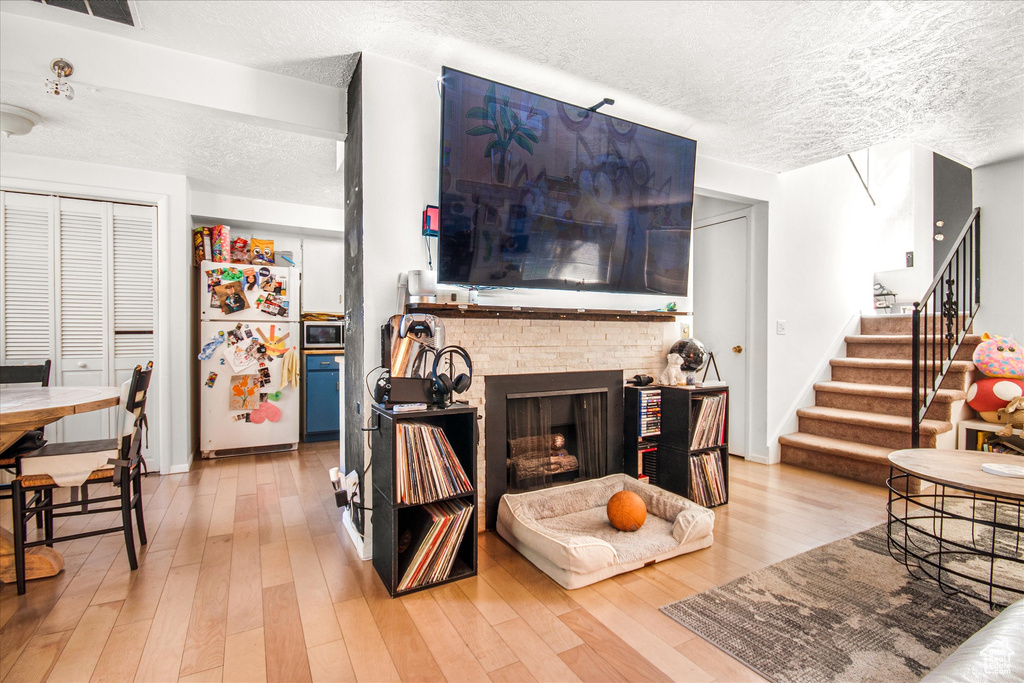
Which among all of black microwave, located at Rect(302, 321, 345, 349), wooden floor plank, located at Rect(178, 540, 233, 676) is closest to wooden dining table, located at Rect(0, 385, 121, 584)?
wooden floor plank, located at Rect(178, 540, 233, 676)

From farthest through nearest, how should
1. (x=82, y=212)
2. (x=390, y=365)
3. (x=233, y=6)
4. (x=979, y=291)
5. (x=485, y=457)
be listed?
(x=979, y=291) → (x=82, y=212) → (x=485, y=457) → (x=390, y=365) → (x=233, y=6)

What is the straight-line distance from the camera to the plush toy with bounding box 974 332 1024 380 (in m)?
3.34

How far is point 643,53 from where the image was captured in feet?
7.82

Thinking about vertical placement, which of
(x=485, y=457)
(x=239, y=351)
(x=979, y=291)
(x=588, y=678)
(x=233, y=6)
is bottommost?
(x=588, y=678)

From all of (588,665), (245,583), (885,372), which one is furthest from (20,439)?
(885,372)

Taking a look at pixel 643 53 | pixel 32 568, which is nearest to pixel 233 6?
pixel 643 53

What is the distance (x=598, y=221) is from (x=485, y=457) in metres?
1.47

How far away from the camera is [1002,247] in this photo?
13.5 feet

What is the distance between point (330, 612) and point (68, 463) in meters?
1.43

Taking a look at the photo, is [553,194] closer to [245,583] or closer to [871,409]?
[245,583]

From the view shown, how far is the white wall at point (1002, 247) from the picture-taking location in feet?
13.2

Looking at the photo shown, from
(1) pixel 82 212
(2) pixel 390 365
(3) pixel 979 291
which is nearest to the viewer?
(2) pixel 390 365

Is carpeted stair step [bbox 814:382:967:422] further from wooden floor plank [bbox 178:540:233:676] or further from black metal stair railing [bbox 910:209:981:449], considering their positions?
wooden floor plank [bbox 178:540:233:676]

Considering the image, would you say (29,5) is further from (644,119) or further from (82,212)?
(644,119)
